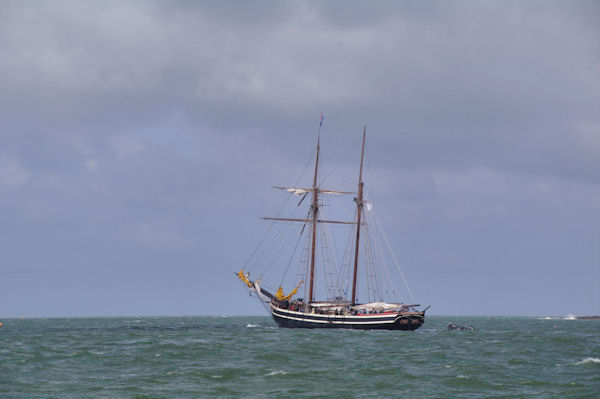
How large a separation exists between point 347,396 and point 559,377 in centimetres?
1543

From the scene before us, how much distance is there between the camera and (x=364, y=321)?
304 feet

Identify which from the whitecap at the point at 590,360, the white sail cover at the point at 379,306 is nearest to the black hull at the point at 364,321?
the white sail cover at the point at 379,306

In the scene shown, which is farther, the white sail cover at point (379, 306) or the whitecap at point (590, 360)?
the white sail cover at point (379, 306)

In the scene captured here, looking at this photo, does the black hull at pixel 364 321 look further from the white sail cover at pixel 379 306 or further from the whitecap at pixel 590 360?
the whitecap at pixel 590 360

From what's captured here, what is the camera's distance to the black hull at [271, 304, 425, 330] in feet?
301

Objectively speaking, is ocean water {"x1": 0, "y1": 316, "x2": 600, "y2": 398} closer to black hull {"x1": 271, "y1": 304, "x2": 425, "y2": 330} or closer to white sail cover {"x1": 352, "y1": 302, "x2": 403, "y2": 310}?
black hull {"x1": 271, "y1": 304, "x2": 425, "y2": 330}

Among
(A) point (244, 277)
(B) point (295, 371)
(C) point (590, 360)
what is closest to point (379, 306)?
(A) point (244, 277)

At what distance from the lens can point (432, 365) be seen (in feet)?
155

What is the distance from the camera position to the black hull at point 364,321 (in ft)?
301

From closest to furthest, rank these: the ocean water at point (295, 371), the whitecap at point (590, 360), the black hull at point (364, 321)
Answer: the ocean water at point (295, 371) < the whitecap at point (590, 360) < the black hull at point (364, 321)

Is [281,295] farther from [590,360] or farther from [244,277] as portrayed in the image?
[590,360]

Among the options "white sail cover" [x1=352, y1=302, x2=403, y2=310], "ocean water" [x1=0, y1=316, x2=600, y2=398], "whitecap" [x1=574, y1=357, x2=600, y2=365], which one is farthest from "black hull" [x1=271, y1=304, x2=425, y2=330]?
"whitecap" [x1=574, y1=357, x2=600, y2=365]

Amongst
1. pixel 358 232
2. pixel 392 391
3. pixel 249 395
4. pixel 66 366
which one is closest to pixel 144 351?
pixel 66 366

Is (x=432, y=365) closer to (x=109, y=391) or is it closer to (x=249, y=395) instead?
(x=249, y=395)
